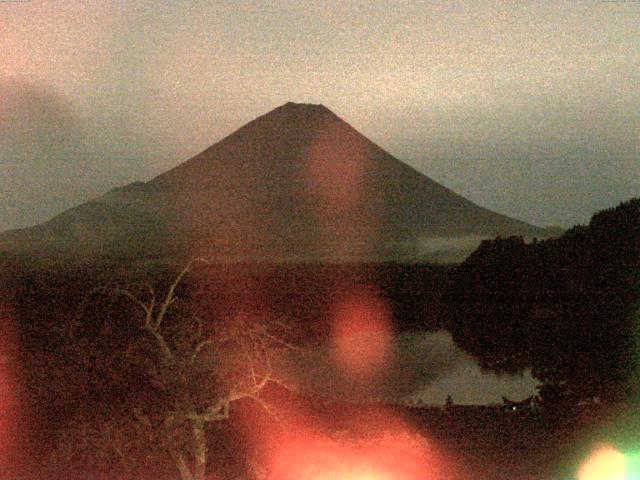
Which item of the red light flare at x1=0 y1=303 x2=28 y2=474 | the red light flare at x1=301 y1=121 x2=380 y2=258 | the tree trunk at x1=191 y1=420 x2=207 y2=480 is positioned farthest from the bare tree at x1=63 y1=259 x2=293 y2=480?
the red light flare at x1=301 y1=121 x2=380 y2=258

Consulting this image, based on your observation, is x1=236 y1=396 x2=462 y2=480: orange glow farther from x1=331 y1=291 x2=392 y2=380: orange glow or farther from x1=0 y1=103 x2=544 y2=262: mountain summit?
x1=0 y1=103 x2=544 y2=262: mountain summit

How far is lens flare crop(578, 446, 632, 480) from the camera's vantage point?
6344mm

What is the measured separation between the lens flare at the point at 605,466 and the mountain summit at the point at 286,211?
31157 millimetres

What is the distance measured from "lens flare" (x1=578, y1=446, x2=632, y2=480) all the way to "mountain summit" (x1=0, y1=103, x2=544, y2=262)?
31157 mm

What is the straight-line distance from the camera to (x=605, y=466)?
685cm

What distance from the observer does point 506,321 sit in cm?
2453

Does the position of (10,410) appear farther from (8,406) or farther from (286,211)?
(286,211)

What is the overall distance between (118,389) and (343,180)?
7273cm

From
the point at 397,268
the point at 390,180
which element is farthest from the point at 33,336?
the point at 390,180

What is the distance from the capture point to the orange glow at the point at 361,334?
17672mm

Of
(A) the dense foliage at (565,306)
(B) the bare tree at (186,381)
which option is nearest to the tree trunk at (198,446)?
(B) the bare tree at (186,381)

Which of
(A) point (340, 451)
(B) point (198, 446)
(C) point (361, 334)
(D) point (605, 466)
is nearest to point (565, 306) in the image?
(C) point (361, 334)

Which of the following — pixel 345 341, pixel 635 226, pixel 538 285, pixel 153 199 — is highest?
pixel 153 199

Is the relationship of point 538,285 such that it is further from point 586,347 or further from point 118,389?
point 118,389
